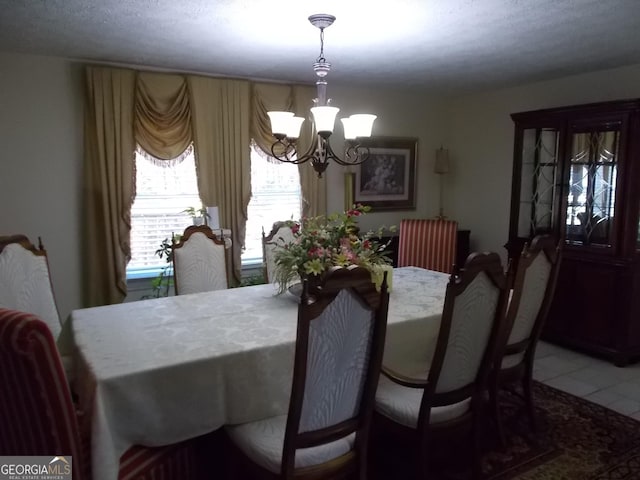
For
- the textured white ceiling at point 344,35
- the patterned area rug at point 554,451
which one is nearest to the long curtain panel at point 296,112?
the textured white ceiling at point 344,35

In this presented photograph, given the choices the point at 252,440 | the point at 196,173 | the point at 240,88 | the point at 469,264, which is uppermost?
the point at 240,88

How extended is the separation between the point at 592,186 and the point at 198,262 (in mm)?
3100

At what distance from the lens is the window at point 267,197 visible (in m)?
4.42

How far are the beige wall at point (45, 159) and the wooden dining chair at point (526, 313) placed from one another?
3.21 m

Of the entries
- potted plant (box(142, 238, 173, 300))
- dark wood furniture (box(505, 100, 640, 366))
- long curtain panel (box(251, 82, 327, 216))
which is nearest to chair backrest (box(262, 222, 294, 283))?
potted plant (box(142, 238, 173, 300))

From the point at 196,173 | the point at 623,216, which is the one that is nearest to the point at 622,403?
the point at 623,216

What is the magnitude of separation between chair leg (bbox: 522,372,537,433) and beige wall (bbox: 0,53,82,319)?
3.31 metres

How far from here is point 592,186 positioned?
12.4ft

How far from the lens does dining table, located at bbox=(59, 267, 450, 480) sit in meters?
1.63

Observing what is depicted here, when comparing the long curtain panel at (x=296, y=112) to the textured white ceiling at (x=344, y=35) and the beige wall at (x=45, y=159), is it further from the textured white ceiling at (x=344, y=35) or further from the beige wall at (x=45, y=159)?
the beige wall at (x=45, y=159)

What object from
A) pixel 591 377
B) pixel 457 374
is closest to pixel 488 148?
pixel 591 377

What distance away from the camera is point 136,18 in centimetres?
261

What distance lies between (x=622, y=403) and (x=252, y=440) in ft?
8.26

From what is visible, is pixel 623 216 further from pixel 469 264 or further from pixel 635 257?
pixel 469 264
